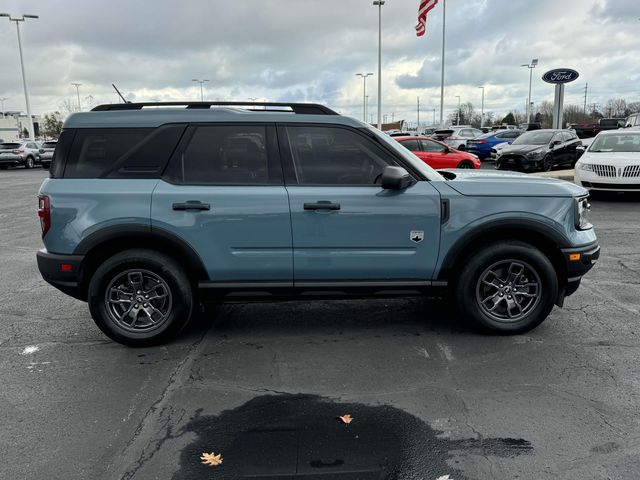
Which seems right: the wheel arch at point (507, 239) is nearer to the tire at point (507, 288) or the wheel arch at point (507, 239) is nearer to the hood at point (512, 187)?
the tire at point (507, 288)

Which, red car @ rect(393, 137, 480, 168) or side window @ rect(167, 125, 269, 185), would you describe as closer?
side window @ rect(167, 125, 269, 185)

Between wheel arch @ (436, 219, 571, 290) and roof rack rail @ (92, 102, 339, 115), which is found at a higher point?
roof rack rail @ (92, 102, 339, 115)

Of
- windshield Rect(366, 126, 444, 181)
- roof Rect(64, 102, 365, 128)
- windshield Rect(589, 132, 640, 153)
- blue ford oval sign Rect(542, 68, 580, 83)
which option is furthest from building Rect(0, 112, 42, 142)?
windshield Rect(366, 126, 444, 181)

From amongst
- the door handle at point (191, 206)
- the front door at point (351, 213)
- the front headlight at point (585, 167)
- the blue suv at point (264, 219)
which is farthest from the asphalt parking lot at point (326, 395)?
the front headlight at point (585, 167)

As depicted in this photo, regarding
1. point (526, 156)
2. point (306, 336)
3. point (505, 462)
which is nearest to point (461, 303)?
point (306, 336)

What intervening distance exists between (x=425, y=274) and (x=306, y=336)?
1.17 m

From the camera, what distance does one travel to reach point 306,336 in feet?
15.5

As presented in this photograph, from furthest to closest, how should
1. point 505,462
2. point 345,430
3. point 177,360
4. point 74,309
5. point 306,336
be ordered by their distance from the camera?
point 74,309 < point 306,336 < point 177,360 < point 345,430 < point 505,462

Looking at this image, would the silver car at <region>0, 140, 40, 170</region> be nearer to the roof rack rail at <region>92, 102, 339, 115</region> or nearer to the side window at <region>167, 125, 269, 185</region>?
the roof rack rail at <region>92, 102, 339, 115</region>

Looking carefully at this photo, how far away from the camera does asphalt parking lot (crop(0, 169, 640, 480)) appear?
2922mm

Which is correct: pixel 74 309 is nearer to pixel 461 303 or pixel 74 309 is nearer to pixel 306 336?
pixel 306 336

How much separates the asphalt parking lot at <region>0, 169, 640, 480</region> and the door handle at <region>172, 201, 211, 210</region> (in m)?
1.18

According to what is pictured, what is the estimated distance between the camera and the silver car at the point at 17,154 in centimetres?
3112

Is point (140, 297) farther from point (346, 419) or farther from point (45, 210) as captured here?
point (346, 419)
